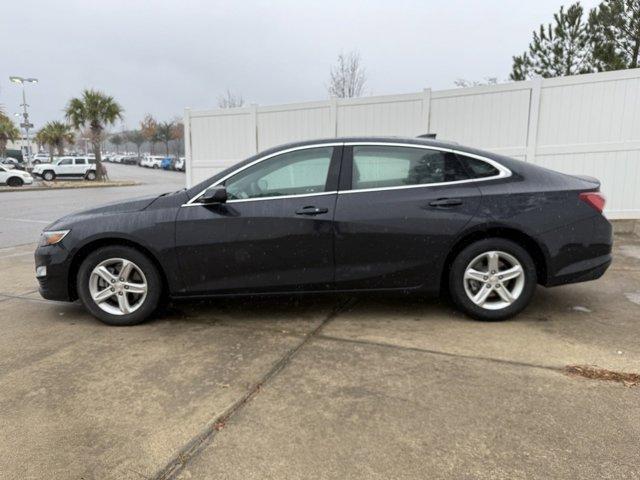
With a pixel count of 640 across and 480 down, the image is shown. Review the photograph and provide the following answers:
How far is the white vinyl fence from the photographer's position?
25.0 ft

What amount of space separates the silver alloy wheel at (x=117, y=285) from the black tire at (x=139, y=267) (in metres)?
0.03

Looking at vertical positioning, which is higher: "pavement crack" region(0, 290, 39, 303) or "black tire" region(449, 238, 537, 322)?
"black tire" region(449, 238, 537, 322)

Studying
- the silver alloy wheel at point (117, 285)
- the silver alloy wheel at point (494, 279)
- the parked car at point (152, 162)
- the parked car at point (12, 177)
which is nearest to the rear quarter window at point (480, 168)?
the silver alloy wheel at point (494, 279)

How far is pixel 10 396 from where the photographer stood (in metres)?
3.08

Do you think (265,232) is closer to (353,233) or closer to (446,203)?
(353,233)

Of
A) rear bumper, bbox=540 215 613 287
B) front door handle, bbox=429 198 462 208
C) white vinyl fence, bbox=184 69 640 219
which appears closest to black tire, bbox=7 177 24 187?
white vinyl fence, bbox=184 69 640 219

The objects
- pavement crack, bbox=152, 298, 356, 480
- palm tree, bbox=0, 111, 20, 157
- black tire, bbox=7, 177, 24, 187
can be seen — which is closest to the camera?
pavement crack, bbox=152, 298, 356, 480

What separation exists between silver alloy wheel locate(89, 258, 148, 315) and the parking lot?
21 centimetres

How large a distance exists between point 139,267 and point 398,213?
7.25 ft

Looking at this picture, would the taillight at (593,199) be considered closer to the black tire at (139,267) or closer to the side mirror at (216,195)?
the side mirror at (216,195)

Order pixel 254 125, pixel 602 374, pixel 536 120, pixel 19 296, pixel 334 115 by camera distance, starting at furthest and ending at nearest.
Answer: pixel 254 125
pixel 334 115
pixel 536 120
pixel 19 296
pixel 602 374

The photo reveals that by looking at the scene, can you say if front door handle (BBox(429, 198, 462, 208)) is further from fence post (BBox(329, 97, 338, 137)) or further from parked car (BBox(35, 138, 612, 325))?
fence post (BBox(329, 97, 338, 137))

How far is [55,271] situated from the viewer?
427cm

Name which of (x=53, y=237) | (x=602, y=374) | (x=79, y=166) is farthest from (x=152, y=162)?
(x=602, y=374)
